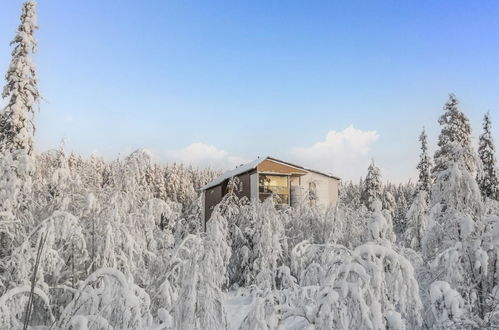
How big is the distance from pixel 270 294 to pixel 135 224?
21.5ft

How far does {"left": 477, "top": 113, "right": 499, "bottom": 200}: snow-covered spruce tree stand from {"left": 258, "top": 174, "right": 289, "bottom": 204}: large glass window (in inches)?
621

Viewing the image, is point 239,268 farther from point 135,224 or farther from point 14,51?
point 14,51

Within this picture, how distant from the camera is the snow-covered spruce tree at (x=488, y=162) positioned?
31047 millimetres

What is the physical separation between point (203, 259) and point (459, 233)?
4.60 metres

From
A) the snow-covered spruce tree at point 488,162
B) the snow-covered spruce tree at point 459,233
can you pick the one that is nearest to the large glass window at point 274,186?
the snow-covered spruce tree at point 488,162

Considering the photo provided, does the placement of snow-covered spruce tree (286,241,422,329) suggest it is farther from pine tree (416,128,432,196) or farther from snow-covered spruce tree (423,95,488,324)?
pine tree (416,128,432,196)

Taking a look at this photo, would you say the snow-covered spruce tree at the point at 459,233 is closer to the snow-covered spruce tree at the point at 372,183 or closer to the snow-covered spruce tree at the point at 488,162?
the snow-covered spruce tree at the point at 488,162

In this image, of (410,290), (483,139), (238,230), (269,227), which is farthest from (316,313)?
(483,139)

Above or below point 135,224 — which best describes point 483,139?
above

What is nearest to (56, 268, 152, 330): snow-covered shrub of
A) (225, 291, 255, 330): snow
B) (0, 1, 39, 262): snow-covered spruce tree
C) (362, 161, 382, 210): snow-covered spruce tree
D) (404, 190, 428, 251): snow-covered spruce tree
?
(225, 291, 255, 330): snow

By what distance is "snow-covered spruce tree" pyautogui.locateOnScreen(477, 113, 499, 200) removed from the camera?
3105 centimetres

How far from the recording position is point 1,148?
16297 mm

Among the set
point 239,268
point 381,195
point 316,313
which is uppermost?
point 381,195

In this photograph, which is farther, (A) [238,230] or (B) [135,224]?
(A) [238,230]
